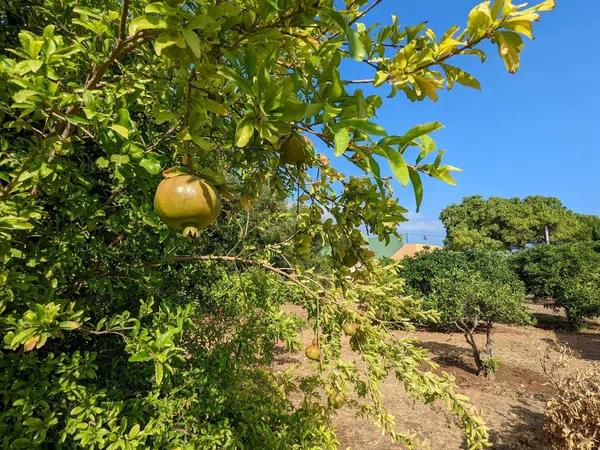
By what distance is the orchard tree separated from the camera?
3.12ft

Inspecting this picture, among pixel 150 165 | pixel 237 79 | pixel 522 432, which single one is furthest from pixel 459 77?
pixel 522 432

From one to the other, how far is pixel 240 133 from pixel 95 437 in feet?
5.21

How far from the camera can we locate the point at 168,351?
1528 mm

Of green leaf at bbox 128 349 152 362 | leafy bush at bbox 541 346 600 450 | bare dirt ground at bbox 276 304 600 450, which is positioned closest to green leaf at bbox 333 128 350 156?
green leaf at bbox 128 349 152 362

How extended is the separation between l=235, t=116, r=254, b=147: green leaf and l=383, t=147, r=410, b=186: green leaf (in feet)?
1.00

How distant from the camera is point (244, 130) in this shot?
35.9 inches

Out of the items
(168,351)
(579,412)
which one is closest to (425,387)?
(168,351)

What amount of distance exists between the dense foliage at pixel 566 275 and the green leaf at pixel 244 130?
16.1 m

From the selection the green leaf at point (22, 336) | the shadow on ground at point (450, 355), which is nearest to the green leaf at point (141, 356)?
the green leaf at point (22, 336)

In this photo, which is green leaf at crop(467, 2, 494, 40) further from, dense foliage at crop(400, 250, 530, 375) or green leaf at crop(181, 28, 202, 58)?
dense foliage at crop(400, 250, 530, 375)

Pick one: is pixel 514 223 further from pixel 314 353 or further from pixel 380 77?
pixel 380 77

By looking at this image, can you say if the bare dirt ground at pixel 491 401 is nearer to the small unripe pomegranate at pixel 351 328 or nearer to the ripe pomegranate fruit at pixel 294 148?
the small unripe pomegranate at pixel 351 328

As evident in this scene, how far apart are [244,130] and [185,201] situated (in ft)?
0.98

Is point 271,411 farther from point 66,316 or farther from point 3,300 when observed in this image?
point 3,300
